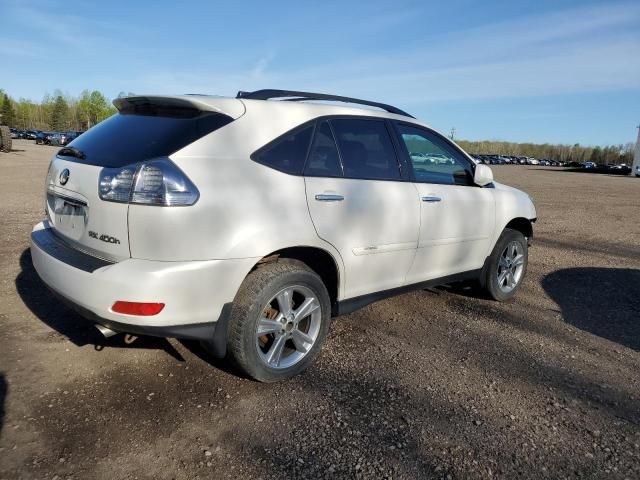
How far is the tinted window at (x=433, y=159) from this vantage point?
13.0 ft

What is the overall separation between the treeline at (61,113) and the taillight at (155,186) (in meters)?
98.4

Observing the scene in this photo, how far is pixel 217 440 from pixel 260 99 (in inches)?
80.1

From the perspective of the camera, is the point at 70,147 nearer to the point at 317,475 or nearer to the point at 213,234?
the point at 213,234

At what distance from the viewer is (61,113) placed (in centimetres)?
9569

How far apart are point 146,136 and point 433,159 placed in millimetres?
2354

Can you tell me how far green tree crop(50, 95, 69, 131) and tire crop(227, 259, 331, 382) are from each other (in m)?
107

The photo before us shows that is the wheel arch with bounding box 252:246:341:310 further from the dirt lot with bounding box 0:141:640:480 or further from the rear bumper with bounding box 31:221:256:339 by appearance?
the dirt lot with bounding box 0:141:640:480

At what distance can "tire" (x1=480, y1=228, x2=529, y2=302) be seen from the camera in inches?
188

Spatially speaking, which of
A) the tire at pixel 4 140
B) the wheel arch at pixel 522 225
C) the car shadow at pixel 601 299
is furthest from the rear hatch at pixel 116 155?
the tire at pixel 4 140

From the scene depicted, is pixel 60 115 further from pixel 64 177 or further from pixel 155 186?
pixel 155 186

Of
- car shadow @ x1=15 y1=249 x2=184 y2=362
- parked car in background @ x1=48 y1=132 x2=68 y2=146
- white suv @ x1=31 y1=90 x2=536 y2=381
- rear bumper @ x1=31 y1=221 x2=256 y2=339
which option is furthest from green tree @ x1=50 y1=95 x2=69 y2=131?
rear bumper @ x1=31 y1=221 x2=256 y2=339

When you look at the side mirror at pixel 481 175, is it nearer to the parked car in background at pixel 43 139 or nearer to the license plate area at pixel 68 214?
the license plate area at pixel 68 214

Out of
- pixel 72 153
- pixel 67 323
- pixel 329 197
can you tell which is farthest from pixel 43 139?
pixel 329 197

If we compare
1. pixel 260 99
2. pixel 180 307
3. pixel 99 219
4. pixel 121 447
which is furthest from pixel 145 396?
pixel 260 99
